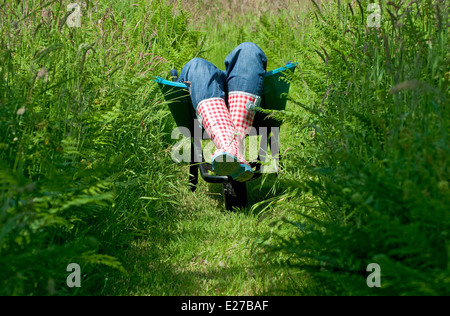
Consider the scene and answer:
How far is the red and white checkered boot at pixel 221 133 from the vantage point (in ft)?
9.75

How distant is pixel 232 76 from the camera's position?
3447mm

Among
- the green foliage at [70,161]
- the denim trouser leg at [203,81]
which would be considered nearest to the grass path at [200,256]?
the green foliage at [70,161]

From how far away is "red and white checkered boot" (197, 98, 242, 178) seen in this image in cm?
297

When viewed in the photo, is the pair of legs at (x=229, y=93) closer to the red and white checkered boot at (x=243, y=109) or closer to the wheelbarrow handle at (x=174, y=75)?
the red and white checkered boot at (x=243, y=109)

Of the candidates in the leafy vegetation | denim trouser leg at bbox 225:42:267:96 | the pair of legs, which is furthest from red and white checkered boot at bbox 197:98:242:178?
the leafy vegetation

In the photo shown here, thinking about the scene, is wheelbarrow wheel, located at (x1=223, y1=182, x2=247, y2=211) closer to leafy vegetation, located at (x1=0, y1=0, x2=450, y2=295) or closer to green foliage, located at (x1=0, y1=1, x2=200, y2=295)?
leafy vegetation, located at (x1=0, y1=0, x2=450, y2=295)

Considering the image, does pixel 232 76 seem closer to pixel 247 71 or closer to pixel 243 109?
pixel 247 71

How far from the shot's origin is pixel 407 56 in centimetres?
232

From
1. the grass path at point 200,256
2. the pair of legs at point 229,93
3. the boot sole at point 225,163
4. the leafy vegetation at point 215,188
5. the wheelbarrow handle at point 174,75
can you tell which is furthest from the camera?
the wheelbarrow handle at point 174,75

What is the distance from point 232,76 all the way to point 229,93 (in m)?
0.12

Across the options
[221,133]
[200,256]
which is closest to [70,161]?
[200,256]

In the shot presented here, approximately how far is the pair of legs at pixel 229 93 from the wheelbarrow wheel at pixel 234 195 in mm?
166
